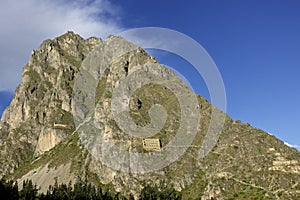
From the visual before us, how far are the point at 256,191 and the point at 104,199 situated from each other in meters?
78.7

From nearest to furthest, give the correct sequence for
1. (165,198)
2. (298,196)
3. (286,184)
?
(165,198) < (298,196) < (286,184)

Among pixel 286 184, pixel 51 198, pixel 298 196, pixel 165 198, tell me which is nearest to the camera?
pixel 51 198

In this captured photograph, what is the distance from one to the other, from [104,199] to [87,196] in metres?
7.85

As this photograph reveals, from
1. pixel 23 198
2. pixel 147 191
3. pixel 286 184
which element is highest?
pixel 286 184

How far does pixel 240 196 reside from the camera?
193 m

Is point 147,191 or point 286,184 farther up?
point 286,184

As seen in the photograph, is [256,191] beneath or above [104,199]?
above

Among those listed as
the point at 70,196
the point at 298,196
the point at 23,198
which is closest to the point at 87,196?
the point at 70,196

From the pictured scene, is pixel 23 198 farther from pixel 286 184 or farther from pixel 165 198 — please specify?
pixel 286 184

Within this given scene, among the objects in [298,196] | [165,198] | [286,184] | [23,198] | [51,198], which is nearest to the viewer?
[23,198]

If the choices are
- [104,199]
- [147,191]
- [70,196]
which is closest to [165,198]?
[147,191]

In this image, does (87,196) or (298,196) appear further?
(298,196)

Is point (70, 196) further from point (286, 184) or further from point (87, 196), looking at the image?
point (286, 184)

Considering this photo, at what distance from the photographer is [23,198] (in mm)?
140000
